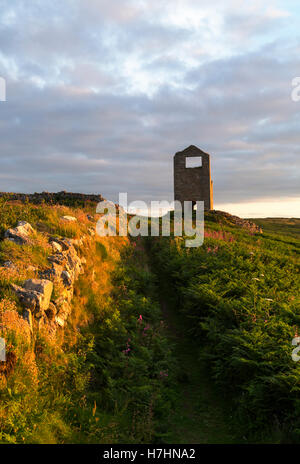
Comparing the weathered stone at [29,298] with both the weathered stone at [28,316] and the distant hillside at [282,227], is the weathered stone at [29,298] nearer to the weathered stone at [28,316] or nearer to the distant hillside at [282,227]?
the weathered stone at [28,316]

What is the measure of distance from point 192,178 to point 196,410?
36865 mm

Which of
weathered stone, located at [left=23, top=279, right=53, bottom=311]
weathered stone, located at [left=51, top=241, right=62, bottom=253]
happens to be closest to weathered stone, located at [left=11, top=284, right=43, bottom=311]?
weathered stone, located at [left=23, top=279, right=53, bottom=311]

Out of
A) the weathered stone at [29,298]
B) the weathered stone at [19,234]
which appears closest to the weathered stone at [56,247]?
the weathered stone at [19,234]

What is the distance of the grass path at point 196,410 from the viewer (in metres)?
5.07

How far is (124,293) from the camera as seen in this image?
31.7 feet

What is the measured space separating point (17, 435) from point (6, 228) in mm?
5865

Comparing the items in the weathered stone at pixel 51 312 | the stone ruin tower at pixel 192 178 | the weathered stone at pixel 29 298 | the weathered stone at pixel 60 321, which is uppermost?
the stone ruin tower at pixel 192 178

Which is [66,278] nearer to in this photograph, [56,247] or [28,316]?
[56,247]

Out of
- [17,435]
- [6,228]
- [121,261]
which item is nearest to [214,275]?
[121,261]

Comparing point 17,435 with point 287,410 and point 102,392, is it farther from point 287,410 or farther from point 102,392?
point 287,410

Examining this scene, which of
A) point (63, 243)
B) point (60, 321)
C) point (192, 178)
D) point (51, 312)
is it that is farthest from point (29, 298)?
point (192, 178)

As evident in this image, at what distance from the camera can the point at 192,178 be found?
40969 millimetres

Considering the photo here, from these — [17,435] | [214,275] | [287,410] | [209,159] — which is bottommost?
[287,410]

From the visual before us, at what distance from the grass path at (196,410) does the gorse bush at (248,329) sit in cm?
28
